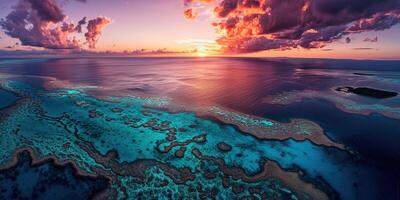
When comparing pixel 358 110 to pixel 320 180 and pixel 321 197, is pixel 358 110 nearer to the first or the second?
pixel 320 180

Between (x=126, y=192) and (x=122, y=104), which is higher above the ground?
(x=122, y=104)

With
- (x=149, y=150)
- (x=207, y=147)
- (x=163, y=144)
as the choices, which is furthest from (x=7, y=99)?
(x=207, y=147)

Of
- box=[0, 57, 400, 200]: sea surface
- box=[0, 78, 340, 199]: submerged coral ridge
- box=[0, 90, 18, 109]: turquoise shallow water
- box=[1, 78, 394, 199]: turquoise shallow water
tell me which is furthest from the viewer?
box=[0, 90, 18, 109]: turquoise shallow water

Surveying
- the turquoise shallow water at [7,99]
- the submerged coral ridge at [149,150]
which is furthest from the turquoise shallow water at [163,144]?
the turquoise shallow water at [7,99]

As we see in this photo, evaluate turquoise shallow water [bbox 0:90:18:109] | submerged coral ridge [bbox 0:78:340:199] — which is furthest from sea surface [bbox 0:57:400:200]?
turquoise shallow water [bbox 0:90:18:109]

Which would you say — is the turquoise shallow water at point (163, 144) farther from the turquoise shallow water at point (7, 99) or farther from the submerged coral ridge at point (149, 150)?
the turquoise shallow water at point (7, 99)

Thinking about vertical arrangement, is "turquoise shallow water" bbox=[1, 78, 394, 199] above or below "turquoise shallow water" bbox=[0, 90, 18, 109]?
below

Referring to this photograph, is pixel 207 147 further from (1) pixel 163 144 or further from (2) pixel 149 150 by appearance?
(2) pixel 149 150

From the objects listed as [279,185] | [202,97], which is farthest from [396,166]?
[202,97]

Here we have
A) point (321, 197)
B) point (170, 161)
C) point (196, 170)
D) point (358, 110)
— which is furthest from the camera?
point (358, 110)

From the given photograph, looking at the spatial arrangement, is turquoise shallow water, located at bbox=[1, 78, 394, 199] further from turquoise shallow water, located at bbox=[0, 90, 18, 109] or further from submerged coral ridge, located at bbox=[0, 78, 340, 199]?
turquoise shallow water, located at bbox=[0, 90, 18, 109]

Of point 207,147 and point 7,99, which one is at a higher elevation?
point 7,99
